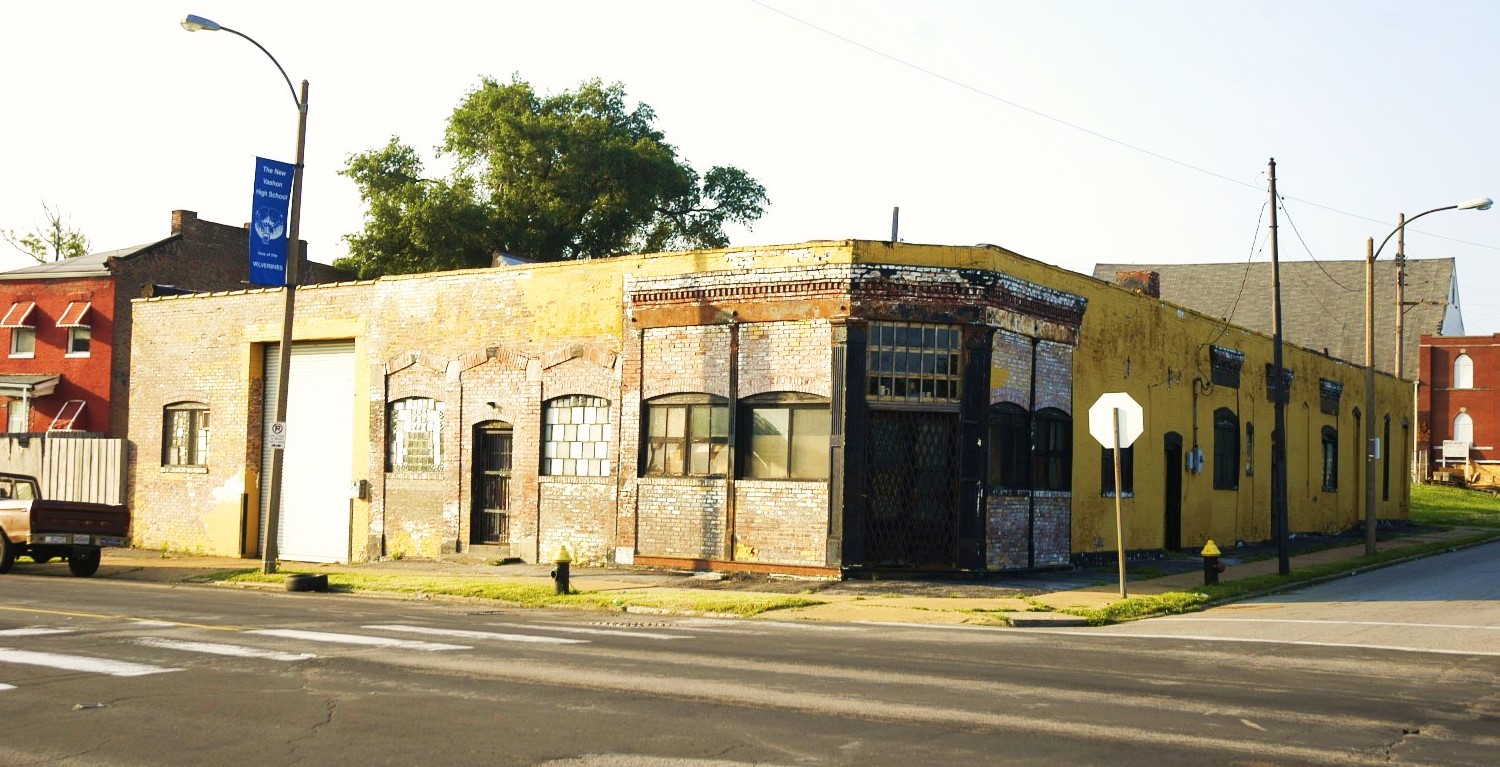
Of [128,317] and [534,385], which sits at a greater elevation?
[128,317]

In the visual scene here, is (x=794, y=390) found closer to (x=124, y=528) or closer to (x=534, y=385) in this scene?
(x=534, y=385)

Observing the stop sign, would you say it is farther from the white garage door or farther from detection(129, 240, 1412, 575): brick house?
the white garage door

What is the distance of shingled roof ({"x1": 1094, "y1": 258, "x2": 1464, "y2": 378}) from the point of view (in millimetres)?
67875

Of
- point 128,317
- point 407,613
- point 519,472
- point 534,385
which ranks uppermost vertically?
point 128,317

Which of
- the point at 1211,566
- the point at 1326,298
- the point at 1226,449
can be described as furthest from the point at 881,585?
the point at 1326,298

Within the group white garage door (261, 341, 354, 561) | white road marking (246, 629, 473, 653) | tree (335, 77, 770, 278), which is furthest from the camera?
tree (335, 77, 770, 278)

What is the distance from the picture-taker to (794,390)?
21828 mm

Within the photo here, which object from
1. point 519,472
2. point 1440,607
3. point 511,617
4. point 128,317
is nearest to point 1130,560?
point 1440,607

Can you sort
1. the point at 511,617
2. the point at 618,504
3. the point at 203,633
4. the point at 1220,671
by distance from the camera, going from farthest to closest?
1. the point at 618,504
2. the point at 511,617
3. the point at 203,633
4. the point at 1220,671

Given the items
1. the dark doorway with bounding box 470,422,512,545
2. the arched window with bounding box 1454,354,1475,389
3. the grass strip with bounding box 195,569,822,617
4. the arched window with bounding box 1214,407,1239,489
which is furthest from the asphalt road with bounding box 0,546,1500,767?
the arched window with bounding box 1454,354,1475,389

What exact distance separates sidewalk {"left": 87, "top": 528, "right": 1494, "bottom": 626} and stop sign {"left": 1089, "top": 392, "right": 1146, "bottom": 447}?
229 centimetres

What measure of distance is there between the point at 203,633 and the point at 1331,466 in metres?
34.3

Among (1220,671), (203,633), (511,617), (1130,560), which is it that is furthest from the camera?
(1130,560)

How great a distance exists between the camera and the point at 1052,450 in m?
24.1
